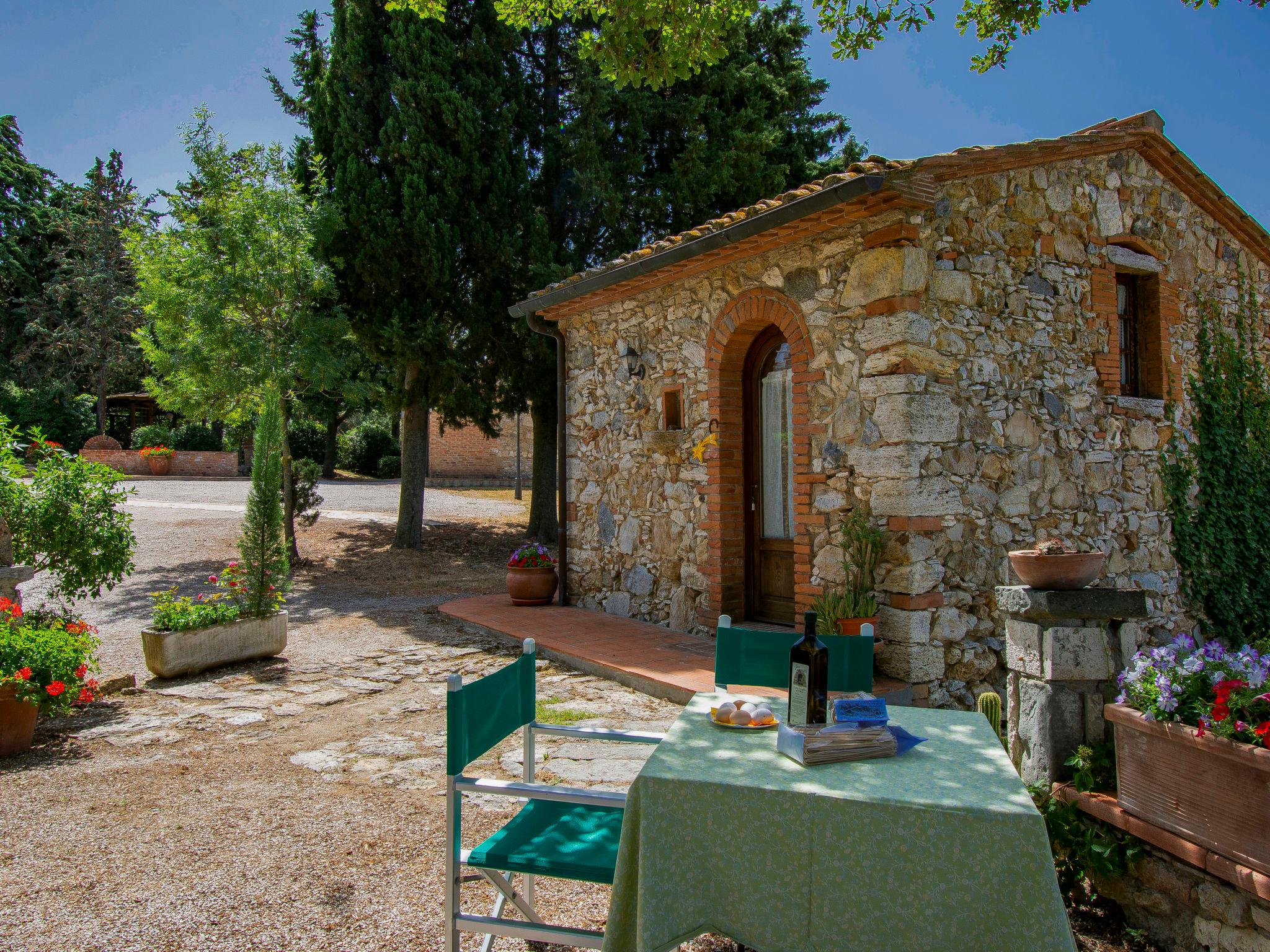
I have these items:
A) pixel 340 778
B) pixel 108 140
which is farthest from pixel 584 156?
pixel 108 140

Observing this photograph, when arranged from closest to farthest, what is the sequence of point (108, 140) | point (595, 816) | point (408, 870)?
point (595, 816) → point (408, 870) → point (108, 140)

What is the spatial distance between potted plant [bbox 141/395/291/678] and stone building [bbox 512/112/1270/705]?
126 inches

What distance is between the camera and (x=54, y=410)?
24.6m

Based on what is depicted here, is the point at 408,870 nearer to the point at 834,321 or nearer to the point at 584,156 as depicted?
the point at 834,321

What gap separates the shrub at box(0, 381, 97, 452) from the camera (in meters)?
24.1

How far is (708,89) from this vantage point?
13.3 m

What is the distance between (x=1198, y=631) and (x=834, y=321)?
4544mm

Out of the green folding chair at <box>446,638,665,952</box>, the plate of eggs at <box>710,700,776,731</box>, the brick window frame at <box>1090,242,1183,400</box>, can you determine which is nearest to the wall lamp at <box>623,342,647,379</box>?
the brick window frame at <box>1090,242,1183,400</box>

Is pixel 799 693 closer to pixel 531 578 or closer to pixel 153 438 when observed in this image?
pixel 531 578

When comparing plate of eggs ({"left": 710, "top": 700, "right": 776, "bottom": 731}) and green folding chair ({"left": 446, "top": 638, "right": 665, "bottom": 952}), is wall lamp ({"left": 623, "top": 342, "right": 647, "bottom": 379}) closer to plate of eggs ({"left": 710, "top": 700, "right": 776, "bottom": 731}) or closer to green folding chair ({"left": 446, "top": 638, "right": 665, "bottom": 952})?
green folding chair ({"left": 446, "top": 638, "right": 665, "bottom": 952})

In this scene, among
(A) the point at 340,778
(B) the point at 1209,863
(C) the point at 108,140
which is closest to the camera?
(B) the point at 1209,863

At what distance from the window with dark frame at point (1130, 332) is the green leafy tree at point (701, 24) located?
253cm

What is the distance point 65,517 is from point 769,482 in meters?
5.38

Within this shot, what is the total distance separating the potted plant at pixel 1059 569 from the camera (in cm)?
326
